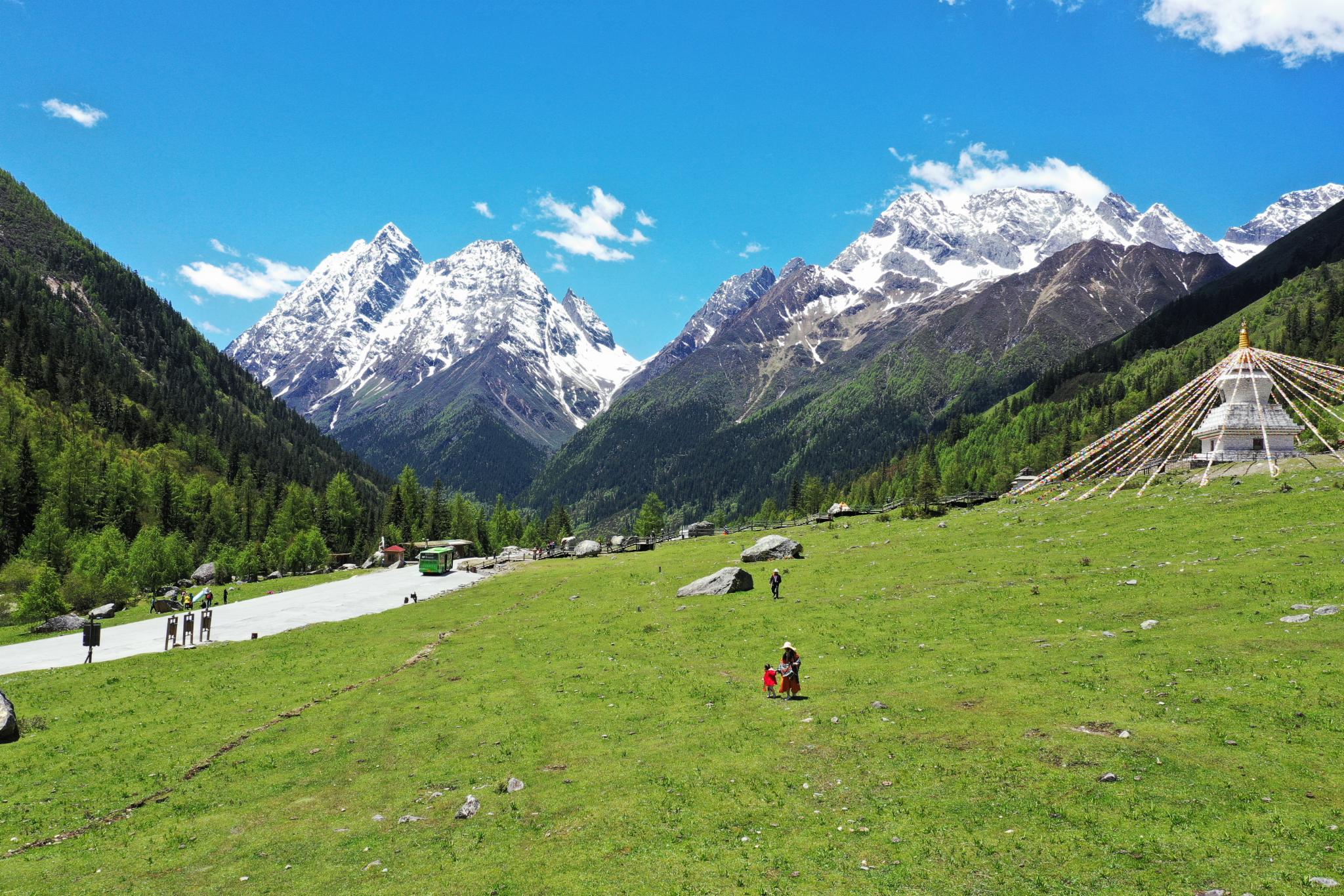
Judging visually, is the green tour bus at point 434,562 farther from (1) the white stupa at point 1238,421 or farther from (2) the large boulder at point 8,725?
(1) the white stupa at point 1238,421

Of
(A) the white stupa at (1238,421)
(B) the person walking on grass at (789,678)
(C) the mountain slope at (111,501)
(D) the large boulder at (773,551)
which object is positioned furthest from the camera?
(C) the mountain slope at (111,501)

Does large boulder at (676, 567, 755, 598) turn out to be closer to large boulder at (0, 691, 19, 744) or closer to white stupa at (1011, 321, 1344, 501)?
white stupa at (1011, 321, 1344, 501)

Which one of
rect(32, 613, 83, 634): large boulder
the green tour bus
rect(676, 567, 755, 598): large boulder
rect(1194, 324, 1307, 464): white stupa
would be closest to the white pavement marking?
the green tour bus

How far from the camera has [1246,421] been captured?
6788 centimetres

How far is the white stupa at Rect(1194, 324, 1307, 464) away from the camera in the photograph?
66500 millimetres

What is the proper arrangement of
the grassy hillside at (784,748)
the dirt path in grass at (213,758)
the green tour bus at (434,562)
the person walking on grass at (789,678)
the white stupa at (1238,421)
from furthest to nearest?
the green tour bus at (434,562) < the white stupa at (1238,421) < the person walking on grass at (789,678) < the dirt path in grass at (213,758) < the grassy hillside at (784,748)

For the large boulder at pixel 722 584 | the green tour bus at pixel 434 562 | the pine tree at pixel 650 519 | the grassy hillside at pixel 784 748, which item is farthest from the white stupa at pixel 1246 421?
the pine tree at pixel 650 519

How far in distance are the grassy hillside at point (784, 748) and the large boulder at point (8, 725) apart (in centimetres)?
121

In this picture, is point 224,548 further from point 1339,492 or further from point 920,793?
point 1339,492

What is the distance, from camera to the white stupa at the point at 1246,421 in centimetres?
6650

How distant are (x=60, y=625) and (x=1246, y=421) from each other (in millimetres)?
114522

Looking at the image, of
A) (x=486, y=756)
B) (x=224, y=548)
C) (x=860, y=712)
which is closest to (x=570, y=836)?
(x=486, y=756)

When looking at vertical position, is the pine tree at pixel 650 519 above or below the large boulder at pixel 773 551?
above

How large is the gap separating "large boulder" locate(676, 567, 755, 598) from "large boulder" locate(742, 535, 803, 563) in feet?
33.6
